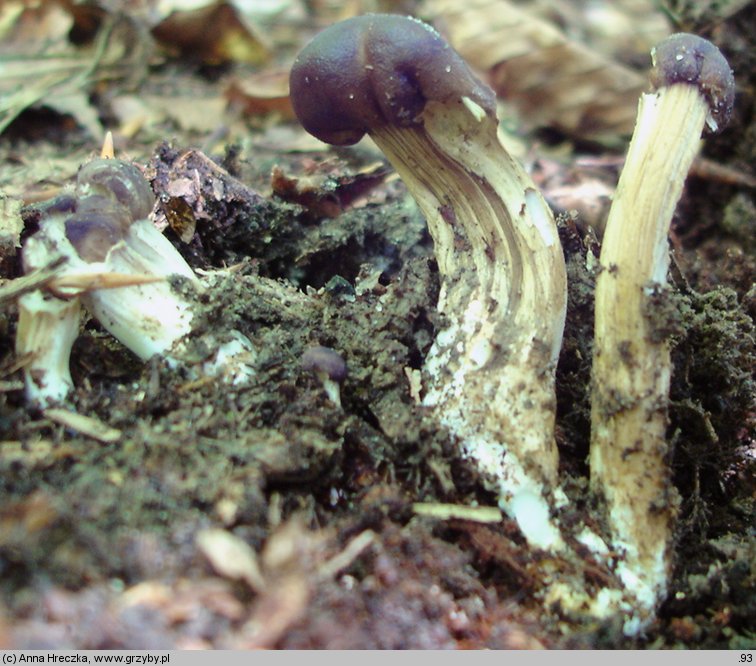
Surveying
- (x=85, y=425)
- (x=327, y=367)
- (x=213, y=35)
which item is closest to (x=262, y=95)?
(x=213, y=35)

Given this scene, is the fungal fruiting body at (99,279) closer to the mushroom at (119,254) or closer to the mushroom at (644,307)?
the mushroom at (119,254)

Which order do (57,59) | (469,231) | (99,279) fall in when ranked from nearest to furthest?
(99,279)
(469,231)
(57,59)

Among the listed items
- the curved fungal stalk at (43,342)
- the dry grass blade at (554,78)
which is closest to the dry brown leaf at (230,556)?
the curved fungal stalk at (43,342)

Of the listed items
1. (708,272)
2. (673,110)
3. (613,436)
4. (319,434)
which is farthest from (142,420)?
(708,272)

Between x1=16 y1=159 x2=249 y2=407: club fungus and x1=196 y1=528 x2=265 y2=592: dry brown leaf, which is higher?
x1=16 y1=159 x2=249 y2=407: club fungus

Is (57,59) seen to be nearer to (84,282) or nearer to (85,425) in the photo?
(84,282)

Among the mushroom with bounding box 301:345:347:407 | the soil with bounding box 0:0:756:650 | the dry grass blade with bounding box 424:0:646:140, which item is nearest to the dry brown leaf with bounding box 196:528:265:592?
the soil with bounding box 0:0:756:650

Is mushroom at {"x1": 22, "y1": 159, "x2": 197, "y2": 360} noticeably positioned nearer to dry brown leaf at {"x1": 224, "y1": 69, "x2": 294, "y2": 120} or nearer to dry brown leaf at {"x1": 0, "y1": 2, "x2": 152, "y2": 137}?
dry brown leaf at {"x1": 0, "y1": 2, "x2": 152, "y2": 137}
